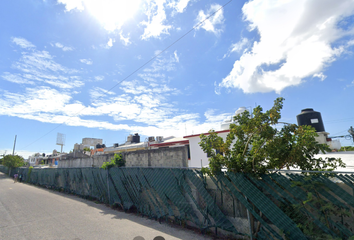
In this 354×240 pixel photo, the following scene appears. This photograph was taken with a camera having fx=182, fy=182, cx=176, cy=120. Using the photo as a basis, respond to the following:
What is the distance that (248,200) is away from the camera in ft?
14.9

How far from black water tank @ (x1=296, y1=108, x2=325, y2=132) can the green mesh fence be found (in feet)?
39.6

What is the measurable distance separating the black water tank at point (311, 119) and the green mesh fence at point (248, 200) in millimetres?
12066

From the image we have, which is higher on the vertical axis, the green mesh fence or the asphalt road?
the green mesh fence

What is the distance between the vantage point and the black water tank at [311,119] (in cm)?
1343

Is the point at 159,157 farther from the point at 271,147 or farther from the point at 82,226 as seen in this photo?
the point at 271,147

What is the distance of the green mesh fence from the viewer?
3469 mm

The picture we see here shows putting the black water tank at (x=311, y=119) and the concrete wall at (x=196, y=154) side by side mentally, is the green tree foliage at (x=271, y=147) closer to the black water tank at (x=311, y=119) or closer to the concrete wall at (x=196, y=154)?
the black water tank at (x=311, y=119)

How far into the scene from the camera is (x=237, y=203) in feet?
15.8

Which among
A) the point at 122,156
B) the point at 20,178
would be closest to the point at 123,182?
the point at 122,156

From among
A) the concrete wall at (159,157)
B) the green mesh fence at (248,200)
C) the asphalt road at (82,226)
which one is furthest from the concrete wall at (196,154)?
the asphalt road at (82,226)

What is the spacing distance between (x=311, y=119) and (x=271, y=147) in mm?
12566

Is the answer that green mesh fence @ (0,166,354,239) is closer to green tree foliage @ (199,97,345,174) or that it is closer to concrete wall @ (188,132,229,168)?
green tree foliage @ (199,97,345,174)

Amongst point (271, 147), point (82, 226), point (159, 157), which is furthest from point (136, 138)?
point (271, 147)

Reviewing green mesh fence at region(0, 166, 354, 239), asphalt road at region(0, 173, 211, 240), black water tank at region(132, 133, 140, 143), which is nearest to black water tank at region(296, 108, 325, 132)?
green mesh fence at region(0, 166, 354, 239)
